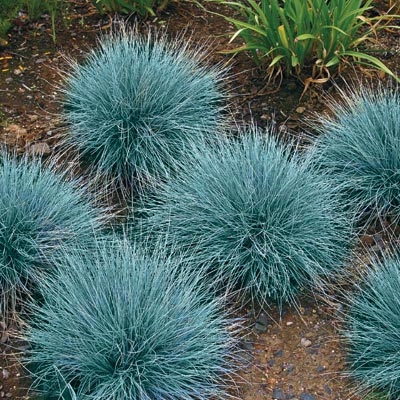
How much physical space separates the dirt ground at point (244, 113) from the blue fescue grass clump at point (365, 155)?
0.17 metres

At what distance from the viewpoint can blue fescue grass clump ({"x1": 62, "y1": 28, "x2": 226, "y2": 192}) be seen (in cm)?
378

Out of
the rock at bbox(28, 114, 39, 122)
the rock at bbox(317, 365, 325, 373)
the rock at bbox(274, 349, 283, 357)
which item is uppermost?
the rock at bbox(317, 365, 325, 373)

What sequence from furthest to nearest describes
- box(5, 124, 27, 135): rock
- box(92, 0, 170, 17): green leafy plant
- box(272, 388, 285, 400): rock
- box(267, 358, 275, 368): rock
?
box(92, 0, 170, 17): green leafy plant, box(5, 124, 27, 135): rock, box(267, 358, 275, 368): rock, box(272, 388, 285, 400): rock

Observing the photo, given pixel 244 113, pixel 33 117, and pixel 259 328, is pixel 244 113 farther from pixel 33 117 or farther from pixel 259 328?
pixel 259 328

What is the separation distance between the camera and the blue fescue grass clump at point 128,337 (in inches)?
108

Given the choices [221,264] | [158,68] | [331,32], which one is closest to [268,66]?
[331,32]

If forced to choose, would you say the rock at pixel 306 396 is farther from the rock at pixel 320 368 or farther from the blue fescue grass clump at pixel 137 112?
the blue fescue grass clump at pixel 137 112

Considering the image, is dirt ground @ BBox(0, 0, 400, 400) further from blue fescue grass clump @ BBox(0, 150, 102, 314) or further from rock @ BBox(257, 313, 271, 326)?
blue fescue grass clump @ BBox(0, 150, 102, 314)

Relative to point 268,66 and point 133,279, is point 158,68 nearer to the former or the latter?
point 268,66

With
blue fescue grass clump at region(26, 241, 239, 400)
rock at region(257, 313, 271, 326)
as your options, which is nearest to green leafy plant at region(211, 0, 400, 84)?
rock at region(257, 313, 271, 326)

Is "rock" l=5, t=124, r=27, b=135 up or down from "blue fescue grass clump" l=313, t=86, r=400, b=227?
down

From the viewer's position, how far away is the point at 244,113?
4.14 metres

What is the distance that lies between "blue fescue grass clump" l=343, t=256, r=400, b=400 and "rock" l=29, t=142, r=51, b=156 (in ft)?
5.87

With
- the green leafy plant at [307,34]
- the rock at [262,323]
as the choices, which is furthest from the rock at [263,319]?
the green leafy plant at [307,34]
